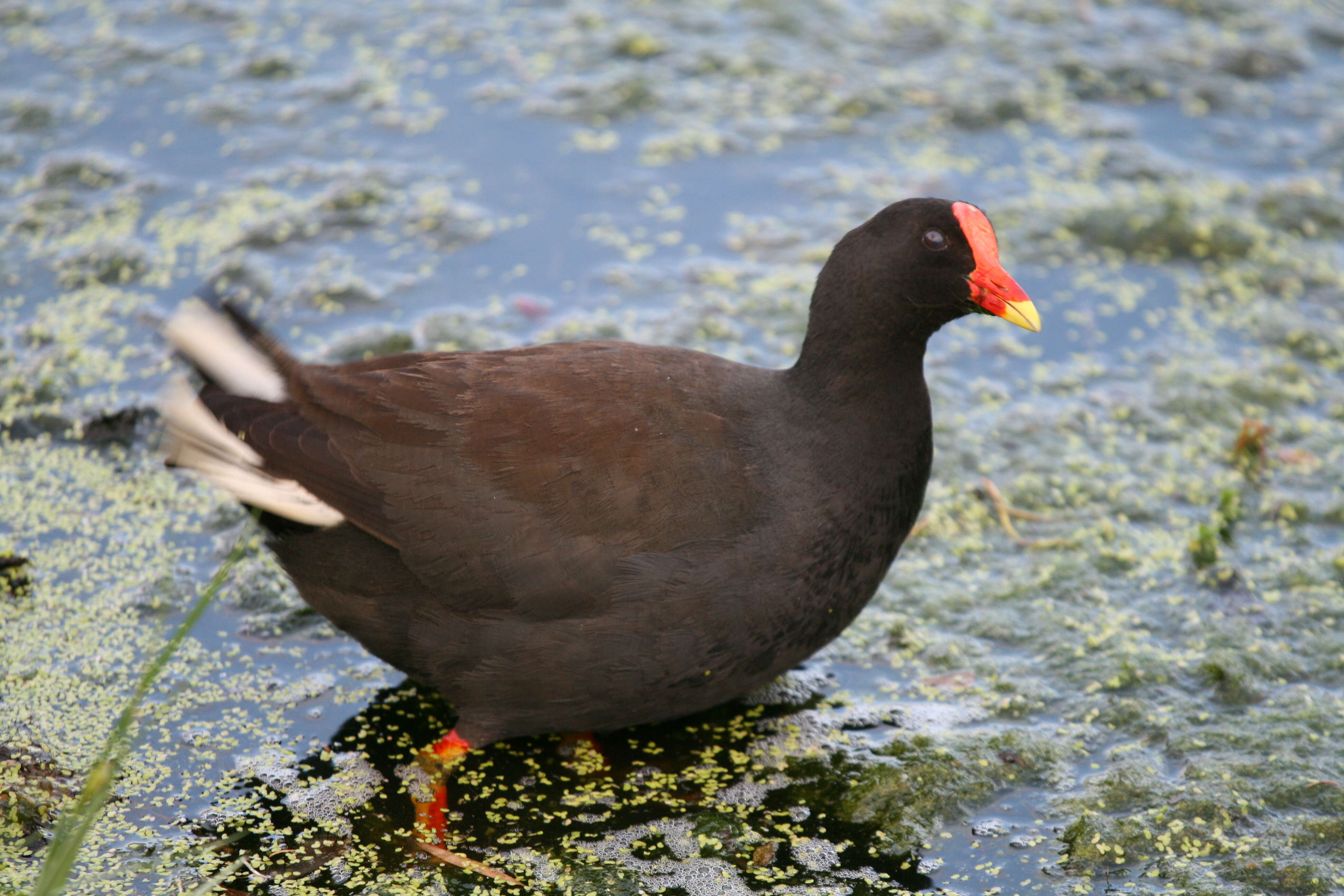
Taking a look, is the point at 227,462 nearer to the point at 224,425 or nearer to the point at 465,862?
the point at 224,425

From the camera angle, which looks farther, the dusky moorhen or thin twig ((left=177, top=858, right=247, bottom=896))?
the dusky moorhen

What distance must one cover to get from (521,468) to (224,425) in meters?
0.78

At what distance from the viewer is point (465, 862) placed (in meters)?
3.21

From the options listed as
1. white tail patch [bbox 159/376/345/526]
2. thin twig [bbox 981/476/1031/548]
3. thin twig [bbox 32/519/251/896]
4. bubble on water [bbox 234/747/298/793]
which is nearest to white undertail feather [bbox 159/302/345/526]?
white tail patch [bbox 159/376/345/526]

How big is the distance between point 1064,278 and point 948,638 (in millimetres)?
2032

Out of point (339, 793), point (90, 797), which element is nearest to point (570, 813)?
point (339, 793)

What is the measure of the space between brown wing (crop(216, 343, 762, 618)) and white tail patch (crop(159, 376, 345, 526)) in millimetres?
36

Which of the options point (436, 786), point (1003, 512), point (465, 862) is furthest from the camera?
point (1003, 512)

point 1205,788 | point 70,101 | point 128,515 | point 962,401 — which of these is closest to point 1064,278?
point 962,401

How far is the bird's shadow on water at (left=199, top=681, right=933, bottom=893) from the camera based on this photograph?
3207mm

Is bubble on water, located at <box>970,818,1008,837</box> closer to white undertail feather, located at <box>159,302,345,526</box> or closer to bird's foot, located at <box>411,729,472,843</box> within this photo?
bird's foot, located at <box>411,729,472,843</box>

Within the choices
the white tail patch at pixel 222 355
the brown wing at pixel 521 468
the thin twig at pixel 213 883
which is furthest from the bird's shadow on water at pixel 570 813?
the white tail patch at pixel 222 355

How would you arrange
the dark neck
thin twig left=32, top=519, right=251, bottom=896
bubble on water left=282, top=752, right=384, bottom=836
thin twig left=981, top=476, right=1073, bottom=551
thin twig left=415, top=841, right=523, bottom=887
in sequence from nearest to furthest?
thin twig left=32, top=519, right=251, bottom=896 < thin twig left=415, top=841, right=523, bottom=887 < bubble on water left=282, top=752, right=384, bottom=836 < the dark neck < thin twig left=981, top=476, right=1073, bottom=551

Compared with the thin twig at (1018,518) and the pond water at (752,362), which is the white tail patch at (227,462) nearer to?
the pond water at (752,362)
